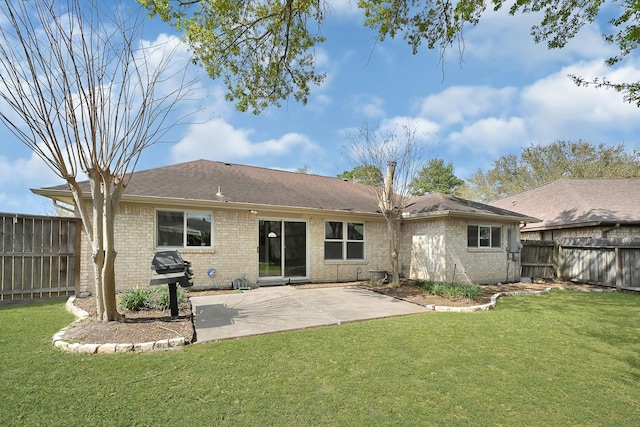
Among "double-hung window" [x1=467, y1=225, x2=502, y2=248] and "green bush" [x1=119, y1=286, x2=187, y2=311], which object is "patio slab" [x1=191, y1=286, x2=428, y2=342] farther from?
"double-hung window" [x1=467, y1=225, x2=502, y2=248]

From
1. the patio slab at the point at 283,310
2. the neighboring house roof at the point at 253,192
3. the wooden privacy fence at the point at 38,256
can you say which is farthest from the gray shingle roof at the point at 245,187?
the patio slab at the point at 283,310

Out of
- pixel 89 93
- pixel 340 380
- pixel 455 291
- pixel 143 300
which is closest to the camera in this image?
pixel 340 380

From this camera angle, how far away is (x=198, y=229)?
9.53 m

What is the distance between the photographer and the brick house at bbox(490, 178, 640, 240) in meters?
12.9

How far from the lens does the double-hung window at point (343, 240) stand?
11656mm

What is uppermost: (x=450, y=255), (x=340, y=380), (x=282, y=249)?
(x=282, y=249)

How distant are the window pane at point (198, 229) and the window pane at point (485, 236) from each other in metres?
10.1

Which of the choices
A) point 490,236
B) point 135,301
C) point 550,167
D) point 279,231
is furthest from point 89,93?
point 550,167

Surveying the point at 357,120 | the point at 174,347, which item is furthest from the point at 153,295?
the point at 357,120

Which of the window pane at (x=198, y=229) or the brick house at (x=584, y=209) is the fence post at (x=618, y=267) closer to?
the brick house at (x=584, y=209)

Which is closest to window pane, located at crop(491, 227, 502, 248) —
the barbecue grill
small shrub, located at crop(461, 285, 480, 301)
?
small shrub, located at crop(461, 285, 480, 301)

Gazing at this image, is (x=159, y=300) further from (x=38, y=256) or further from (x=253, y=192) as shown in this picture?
(x=253, y=192)

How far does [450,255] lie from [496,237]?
2.76 meters

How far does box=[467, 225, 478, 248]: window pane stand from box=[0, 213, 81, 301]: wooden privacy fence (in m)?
12.6
